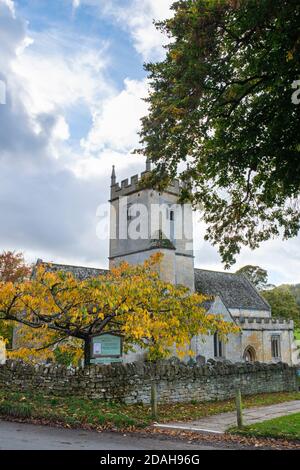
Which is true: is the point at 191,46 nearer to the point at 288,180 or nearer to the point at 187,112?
the point at 187,112

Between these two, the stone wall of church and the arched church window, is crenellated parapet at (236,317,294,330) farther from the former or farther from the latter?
the stone wall of church

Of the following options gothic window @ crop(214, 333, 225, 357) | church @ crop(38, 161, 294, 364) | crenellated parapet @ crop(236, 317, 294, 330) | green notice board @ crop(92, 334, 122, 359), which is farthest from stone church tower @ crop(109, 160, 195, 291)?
green notice board @ crop(92, 334, 122, 359)

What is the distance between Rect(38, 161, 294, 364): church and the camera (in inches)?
1529

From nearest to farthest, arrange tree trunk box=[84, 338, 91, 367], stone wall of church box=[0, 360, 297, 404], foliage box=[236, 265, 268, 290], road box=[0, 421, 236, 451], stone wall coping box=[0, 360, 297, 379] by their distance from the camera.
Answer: road box=[0, 421, 236, 451]
stone wall of church box=[0, 360, 297, 404]
stone wall coping box=[0, 360, 297, 379]
tree trunk box=[84, 338, 91, 367]
foliage box=[236, 265, 268, 290]

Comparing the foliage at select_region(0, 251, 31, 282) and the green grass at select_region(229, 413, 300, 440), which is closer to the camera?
the green grass at select_region(229, 413, 300, 440)

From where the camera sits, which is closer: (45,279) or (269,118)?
(269,118)

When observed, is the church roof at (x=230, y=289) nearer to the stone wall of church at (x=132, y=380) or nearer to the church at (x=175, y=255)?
the church at (x=175, y=255)

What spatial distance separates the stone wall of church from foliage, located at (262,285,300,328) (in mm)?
38170

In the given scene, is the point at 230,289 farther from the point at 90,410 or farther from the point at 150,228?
the point at 90,410

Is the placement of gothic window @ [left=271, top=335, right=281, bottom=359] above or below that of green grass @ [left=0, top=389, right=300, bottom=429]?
above

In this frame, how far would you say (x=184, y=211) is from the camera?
43438mm

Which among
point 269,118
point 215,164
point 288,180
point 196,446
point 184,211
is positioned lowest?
point 196,446
